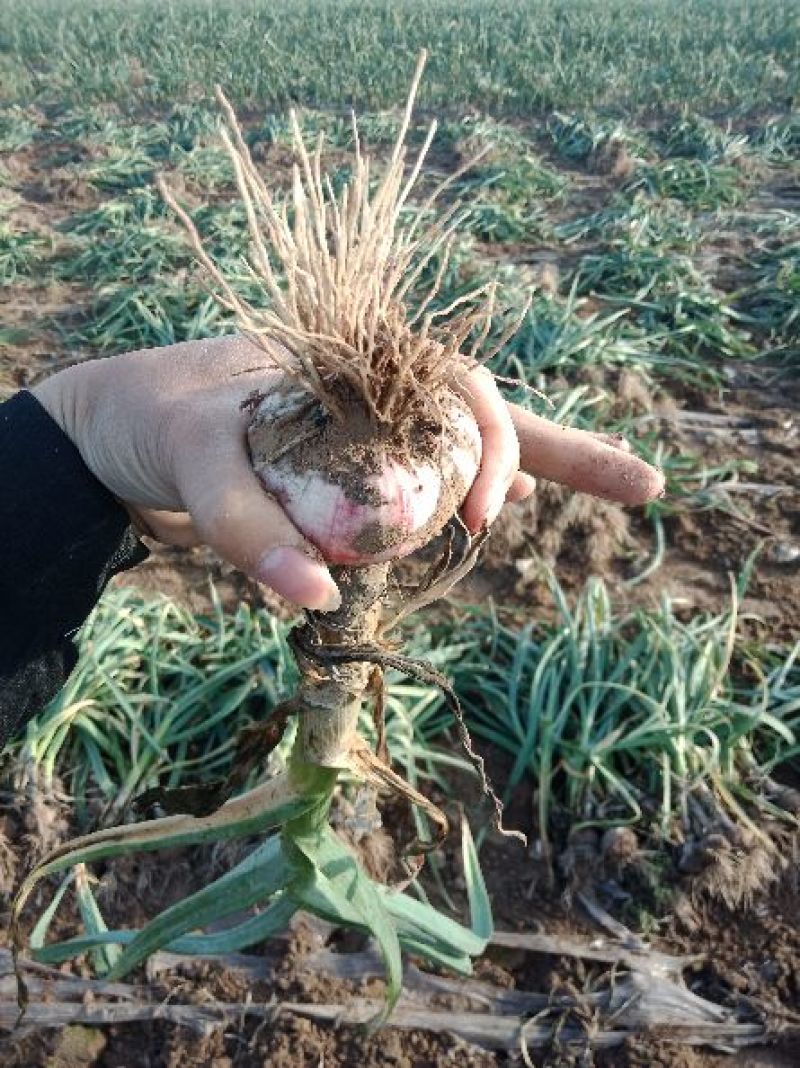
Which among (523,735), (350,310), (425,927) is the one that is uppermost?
(350,310)

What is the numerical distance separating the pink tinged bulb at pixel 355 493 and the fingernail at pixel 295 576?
0.15ft

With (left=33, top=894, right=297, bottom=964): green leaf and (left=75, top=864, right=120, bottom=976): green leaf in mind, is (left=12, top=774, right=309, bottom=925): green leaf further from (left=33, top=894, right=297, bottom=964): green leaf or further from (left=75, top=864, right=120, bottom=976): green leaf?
(left=75, top=864, right=120, bottom=976): green leaf

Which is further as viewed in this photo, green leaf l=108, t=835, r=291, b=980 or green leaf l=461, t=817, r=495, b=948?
green leaf l=461, t=817, r=495, b=948

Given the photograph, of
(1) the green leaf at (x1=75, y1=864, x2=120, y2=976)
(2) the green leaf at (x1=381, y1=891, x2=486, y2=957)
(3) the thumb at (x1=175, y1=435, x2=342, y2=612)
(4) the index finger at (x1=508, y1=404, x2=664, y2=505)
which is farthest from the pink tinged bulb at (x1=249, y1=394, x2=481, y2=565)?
(1) the green leaf at (x1=75, y1=864, x2=120, y2=976)

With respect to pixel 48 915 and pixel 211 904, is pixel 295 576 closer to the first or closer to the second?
pixel 211 904

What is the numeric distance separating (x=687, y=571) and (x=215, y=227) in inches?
135

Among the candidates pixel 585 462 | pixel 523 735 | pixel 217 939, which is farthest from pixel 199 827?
pixel 523 735

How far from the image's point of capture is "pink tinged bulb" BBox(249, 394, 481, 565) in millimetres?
771

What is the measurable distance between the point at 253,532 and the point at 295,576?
0.06m

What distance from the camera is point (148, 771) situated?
194 centimetres

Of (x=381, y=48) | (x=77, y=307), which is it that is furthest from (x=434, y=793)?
(x=381, y=48)

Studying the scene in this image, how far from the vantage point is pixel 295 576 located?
74 cm

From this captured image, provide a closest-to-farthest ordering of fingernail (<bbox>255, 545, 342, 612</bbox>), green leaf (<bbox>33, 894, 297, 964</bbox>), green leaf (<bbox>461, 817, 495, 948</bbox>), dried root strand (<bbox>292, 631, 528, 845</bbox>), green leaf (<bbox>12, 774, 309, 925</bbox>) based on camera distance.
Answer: fingernail (<bbox>255, 545, 342, 612</bbox>) < dried root strand (<bbox>292, 631, 528, 845</bbox>) < green leaf (<bbox>12, 774, 309, 925</bbox>) < green leaf (<bbox>33, 894, 297, 964</bbox>) < green leaf (<bbox>461, 817, 495, 948</bbox>)

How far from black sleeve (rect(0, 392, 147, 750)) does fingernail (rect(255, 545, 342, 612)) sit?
1.64 feet
